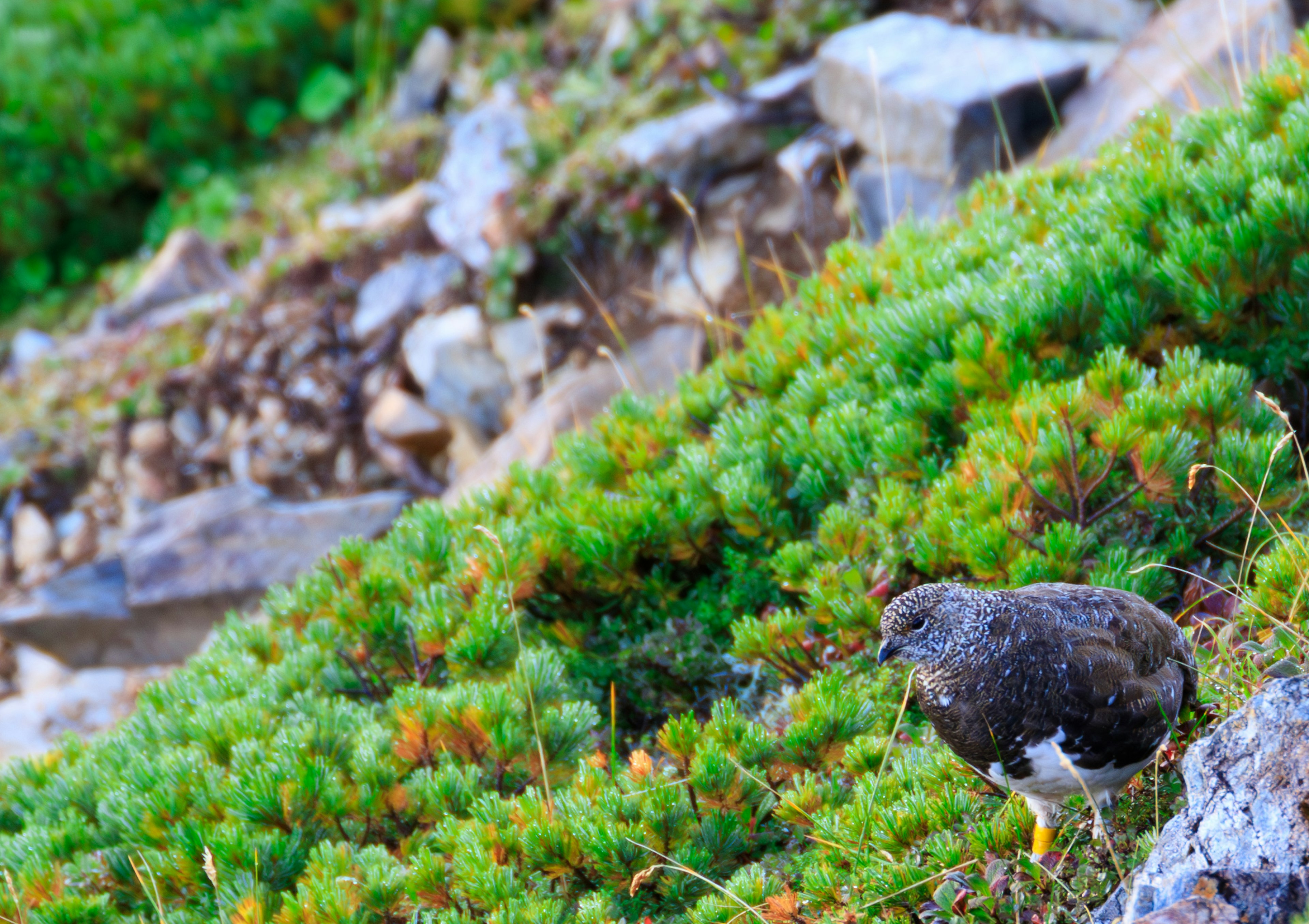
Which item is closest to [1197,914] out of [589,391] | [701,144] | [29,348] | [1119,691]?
[1119,691]

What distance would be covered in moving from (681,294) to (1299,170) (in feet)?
15.1

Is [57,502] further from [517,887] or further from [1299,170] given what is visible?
[1299,170]

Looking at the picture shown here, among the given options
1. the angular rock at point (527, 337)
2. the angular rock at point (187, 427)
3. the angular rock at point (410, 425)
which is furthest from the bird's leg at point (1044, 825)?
the angular rock at point (187, 427)

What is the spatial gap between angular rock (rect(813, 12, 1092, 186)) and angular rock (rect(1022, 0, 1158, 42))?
0.63ft

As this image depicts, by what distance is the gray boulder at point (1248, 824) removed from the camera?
2051 mm

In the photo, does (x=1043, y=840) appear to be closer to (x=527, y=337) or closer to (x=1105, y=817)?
(x=1105, y=817)

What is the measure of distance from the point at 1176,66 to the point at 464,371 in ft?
18.6

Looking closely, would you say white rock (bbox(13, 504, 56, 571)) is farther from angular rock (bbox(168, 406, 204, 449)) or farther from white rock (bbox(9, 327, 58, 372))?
white rock (bbox(9, 327, 58, 372))

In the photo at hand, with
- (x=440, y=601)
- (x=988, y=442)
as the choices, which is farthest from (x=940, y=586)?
(x=440, y=601)

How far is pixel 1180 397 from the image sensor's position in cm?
320

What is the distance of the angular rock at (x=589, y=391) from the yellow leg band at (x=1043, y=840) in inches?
183

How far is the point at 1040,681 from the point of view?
2.37 metres

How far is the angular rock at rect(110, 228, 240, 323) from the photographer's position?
11.3 metres

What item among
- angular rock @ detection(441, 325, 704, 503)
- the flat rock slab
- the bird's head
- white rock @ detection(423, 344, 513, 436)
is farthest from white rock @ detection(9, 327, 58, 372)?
the bird's head
